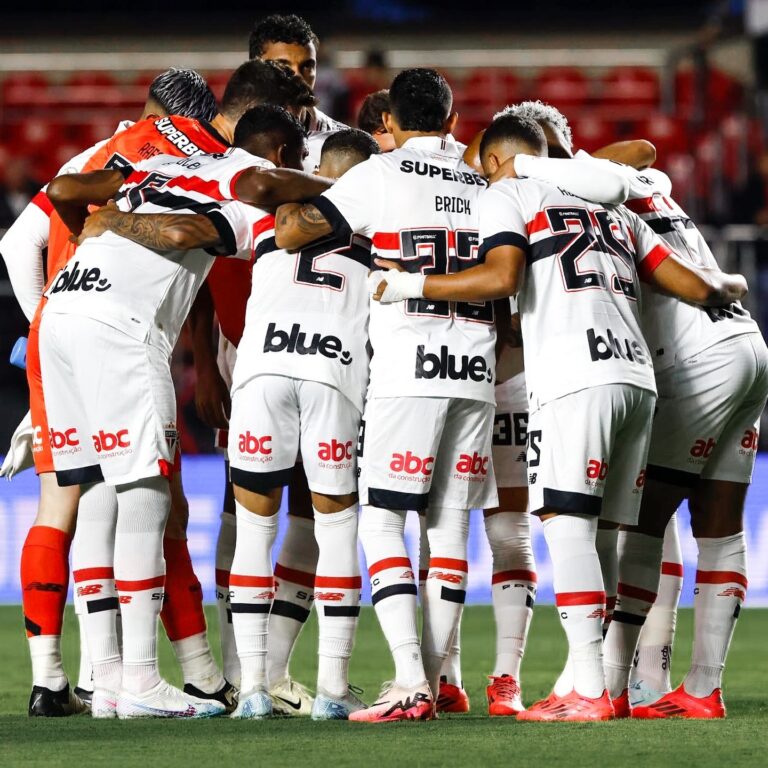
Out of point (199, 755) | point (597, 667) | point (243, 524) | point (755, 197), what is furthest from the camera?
point (755, 197)

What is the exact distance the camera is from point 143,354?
4898 millimetres

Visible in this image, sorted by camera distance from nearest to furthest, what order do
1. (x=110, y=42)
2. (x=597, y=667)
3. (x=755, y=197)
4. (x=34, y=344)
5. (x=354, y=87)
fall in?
(x=597, y=667) → (x=34, y=344) → (x=755, y=197) → (x=354, y=87) → (x=110, y=42)

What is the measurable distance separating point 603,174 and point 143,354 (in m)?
1.66

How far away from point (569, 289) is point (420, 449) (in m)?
0.71

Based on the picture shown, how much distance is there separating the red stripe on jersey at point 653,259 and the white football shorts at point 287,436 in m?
1.12

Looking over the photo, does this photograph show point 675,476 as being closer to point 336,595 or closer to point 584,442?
point 584,442

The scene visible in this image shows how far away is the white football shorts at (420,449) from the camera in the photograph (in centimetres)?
468

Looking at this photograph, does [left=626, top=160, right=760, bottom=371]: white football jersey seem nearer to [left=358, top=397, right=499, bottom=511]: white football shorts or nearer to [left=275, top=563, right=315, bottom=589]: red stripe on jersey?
[left=358, top=397, right=499, bottom=511]: white football shorts

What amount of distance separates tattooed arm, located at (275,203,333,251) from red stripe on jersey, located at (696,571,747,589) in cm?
178

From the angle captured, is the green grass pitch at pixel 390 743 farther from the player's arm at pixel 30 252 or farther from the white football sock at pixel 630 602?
the player's arm at pixel 30 252

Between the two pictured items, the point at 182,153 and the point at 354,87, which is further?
the point at 354,87

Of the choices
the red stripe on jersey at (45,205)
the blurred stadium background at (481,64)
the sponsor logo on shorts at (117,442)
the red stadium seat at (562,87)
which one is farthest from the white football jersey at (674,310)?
the red stadium seat at (562,87)

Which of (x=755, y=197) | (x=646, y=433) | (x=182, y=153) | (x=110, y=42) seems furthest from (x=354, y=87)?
(x=646, y=433)

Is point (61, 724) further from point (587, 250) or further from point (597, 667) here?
point (587, 250)
